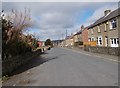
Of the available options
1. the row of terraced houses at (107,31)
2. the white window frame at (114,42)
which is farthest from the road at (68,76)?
the row of terraced houses at (107,31)

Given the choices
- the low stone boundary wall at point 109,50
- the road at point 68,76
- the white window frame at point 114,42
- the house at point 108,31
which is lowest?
the road at point 68,76

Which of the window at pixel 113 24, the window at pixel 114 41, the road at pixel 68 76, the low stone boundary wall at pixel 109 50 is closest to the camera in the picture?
the road at pixel 68 76

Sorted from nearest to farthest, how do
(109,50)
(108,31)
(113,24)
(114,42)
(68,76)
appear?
1. (68,76)
2. (109,50)
3. (114,42)
4. (113,24)
5. (108,31)

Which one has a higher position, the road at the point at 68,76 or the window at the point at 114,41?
the window at the point at 114,41

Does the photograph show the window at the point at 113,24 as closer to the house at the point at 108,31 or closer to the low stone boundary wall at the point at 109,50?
the house at the point at 108,31

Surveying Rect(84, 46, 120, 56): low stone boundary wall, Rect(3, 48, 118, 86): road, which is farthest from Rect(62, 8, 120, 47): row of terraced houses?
Rect(3, 48, 118, 86): road

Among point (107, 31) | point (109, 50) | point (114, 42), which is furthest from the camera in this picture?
point (107, 31)

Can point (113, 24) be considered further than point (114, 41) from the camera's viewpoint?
Yes

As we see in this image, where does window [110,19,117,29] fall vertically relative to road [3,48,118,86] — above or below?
above

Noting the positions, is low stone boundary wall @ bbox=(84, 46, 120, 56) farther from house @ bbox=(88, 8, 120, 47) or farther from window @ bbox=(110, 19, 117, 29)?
window @ bbox=(110, 19, 117, 29)

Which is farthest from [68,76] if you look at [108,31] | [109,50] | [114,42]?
[108,31]

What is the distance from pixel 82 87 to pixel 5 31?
9392mm

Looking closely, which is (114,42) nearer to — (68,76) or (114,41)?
(114,41)

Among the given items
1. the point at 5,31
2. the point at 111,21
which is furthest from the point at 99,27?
the point at 5,31
